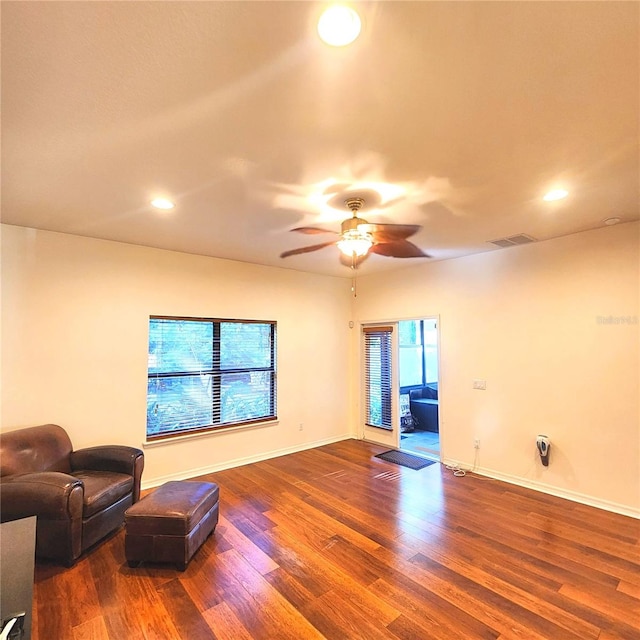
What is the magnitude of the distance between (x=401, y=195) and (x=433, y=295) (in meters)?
2.70

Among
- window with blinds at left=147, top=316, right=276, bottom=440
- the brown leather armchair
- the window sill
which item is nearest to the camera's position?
the brown leather armchair

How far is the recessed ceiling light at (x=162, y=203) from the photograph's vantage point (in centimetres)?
287

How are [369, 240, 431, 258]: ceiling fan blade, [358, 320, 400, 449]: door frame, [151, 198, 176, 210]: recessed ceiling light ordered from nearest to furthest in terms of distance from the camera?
1. [151, 198, 176, 210]: recessed ceiling light
2. [369, 240, 431, 258]: ceiling fan blade
3. [358, 320, 400, 449]: door frame

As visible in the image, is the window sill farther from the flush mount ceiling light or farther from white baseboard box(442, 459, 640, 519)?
the flush mount ceiling light

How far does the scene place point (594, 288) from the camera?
3.66 metres

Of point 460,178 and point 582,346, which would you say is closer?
point 460,178

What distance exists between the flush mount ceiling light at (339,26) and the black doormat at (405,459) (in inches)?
187

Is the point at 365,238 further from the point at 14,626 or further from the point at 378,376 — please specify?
the point at 378,376

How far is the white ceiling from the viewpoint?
4.20 feet

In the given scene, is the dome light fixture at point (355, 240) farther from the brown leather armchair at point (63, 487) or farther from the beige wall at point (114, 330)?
the brown leather armchair at point (63, 487)

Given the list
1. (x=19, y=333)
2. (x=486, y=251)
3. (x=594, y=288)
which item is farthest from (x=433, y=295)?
(x=19, y=333)

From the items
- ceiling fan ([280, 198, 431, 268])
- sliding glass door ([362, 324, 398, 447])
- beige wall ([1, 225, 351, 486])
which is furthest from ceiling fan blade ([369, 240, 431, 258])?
beige wall ([1, 225, 351, 486])

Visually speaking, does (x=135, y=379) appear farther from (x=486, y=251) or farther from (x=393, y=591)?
(x=486, y=251)

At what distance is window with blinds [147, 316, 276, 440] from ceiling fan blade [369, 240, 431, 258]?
2.17 metres
